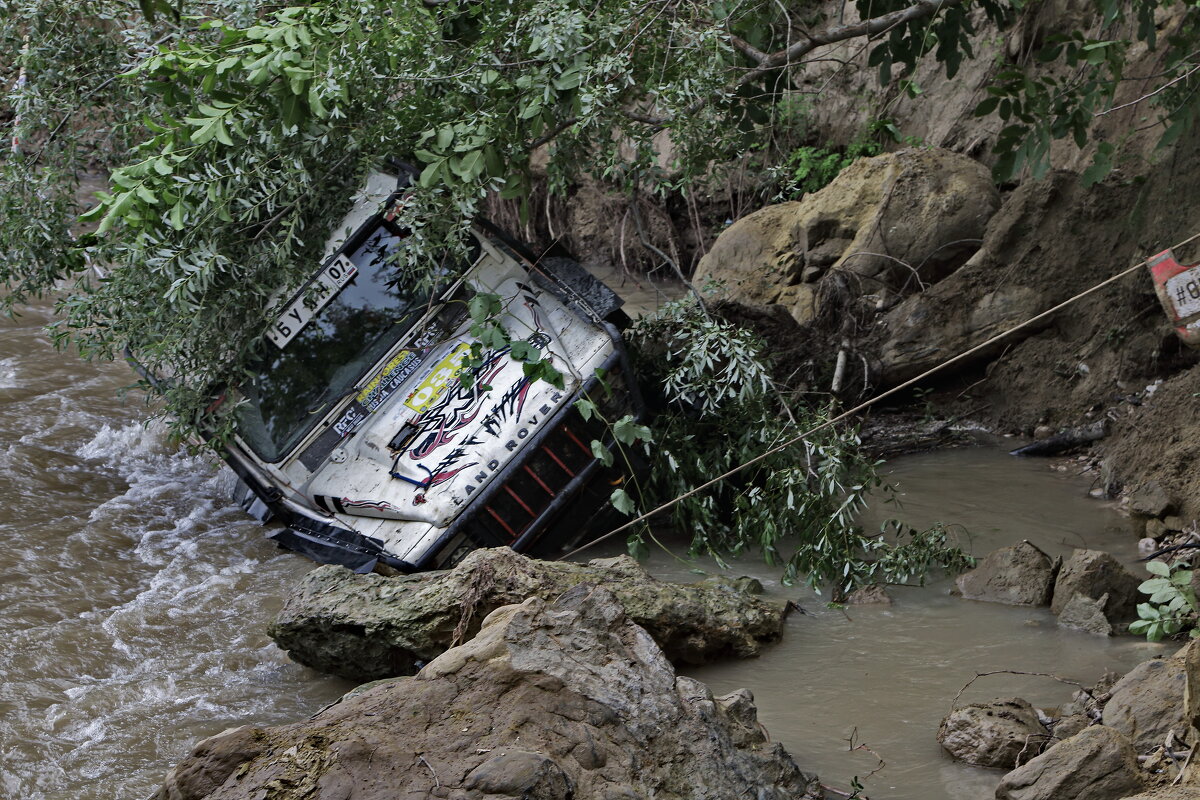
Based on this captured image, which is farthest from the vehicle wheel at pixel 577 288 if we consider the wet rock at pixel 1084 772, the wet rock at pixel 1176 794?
the wet rock at pixel 1176 794

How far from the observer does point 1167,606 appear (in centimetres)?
451

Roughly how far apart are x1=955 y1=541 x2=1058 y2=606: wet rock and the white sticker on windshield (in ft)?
13.2

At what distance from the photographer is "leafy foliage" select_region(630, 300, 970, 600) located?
5.59 m

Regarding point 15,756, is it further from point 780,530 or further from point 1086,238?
point 1086,238

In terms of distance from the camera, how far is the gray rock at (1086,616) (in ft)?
15.2

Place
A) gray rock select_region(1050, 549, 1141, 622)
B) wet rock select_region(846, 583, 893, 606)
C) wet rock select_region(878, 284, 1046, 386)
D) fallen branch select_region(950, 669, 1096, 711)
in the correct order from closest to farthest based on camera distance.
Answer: fallen branch select_region(950, 669, 1096, 711), gray rock select_region(1050, 549, 1141, 622), wet rock select_region(846, 583, 893, 606), wet rock select_region(878, 284, 1046, 386)

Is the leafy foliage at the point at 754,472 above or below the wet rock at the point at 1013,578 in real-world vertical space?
above

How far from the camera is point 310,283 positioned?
20.9 ft

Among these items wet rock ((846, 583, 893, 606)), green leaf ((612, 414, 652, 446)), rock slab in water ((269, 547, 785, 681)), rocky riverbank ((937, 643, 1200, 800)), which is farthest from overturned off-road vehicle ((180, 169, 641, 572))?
rocky riverbank ((937, 643, 1200, 800))

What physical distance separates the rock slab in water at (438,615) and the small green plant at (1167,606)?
158cm

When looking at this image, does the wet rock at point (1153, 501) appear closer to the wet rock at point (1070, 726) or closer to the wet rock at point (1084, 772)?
the wet rock at point (1070, 726)

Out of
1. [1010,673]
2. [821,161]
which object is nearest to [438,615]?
[1010,673]

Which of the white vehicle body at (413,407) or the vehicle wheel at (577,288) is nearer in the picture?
the white vehicle body at (413,407)

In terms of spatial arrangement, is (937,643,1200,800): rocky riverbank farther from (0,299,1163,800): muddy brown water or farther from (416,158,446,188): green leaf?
(416,158,446,188): green leaf
